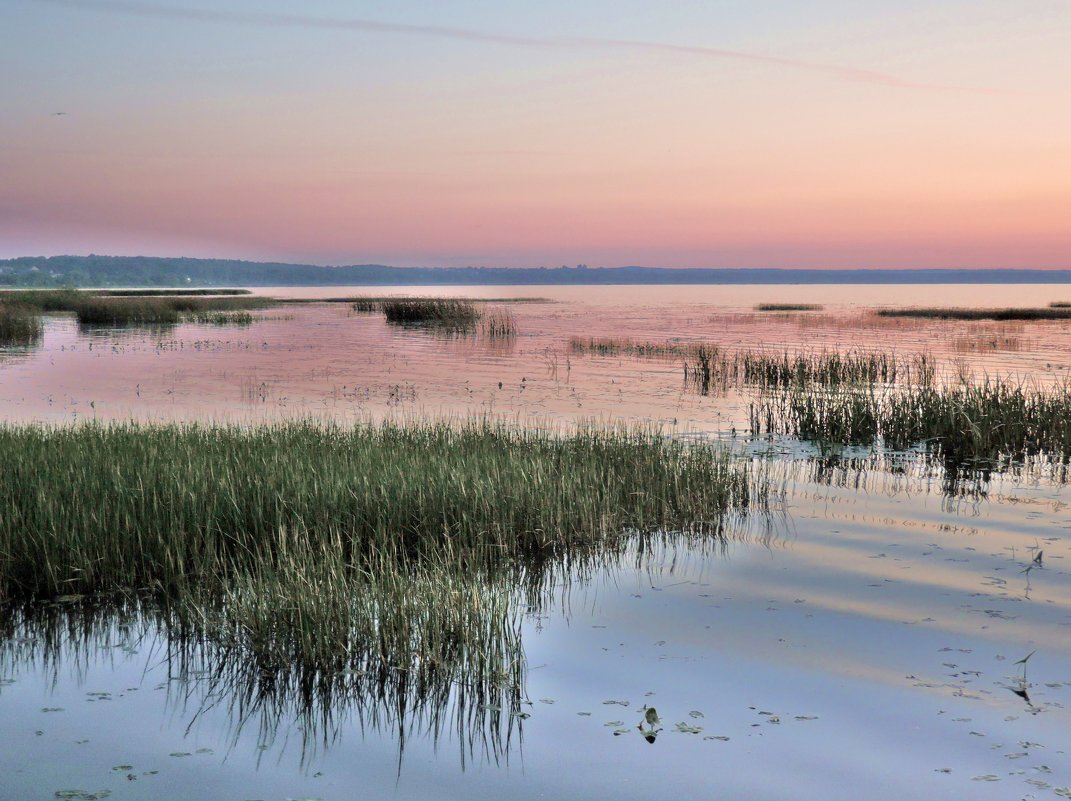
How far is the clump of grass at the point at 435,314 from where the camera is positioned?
59.5 metres

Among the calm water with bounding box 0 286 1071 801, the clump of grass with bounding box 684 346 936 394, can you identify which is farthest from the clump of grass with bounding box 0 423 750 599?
the clump of grass with bounding box 684 346 936 394

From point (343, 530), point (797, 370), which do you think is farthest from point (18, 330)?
point (343, 530)

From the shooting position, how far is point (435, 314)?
6303cm

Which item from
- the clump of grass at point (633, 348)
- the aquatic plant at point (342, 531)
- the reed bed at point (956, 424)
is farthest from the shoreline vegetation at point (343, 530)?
the clump of grass at point (633, 348)

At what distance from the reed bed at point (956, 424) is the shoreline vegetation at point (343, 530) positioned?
208 inches

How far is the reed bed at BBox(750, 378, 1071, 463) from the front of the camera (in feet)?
56.7

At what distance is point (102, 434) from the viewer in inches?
600

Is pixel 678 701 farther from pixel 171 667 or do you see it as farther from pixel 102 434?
pixel 102 434

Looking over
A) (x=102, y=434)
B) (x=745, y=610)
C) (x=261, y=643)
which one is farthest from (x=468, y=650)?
(x=102, y=434)

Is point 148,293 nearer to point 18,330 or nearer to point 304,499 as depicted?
point 18,330

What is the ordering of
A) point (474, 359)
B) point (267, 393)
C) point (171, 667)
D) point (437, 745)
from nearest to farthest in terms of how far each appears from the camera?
point (437, 745), point (171, 667), point (267, 393), point (474, 359)

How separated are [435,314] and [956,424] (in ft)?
157

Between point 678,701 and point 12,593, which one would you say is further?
point 12,593

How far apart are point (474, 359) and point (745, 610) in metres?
31.7
